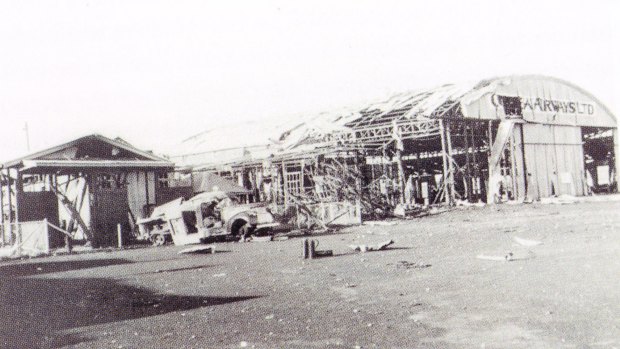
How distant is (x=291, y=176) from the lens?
3250cm

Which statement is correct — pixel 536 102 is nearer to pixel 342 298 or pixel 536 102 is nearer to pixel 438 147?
pixel 438 147

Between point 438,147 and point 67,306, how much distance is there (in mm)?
30231

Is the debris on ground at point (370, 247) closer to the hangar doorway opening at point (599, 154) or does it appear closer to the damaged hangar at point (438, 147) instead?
the damaged hangar at point (438, 147)

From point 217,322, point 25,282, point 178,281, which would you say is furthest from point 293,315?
point 25,282

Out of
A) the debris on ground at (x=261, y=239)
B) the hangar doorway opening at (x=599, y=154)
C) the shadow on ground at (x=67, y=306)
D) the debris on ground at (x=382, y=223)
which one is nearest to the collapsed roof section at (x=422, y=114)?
the debris on ground at (x=382, y=223)

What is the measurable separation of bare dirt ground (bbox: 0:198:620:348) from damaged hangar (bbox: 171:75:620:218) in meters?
12.6

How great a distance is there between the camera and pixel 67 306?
31.8 ft

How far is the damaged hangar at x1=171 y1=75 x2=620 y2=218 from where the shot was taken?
28797 millimetres

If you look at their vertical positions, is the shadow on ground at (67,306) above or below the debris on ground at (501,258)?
below

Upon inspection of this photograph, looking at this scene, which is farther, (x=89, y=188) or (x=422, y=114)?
(x=422, y=114)

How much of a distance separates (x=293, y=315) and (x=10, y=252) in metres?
15.9

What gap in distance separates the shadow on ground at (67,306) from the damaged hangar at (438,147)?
14.5 meters

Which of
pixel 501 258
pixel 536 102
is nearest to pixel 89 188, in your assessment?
pixel 501 258

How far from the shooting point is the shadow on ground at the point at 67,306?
7639 millimetres
